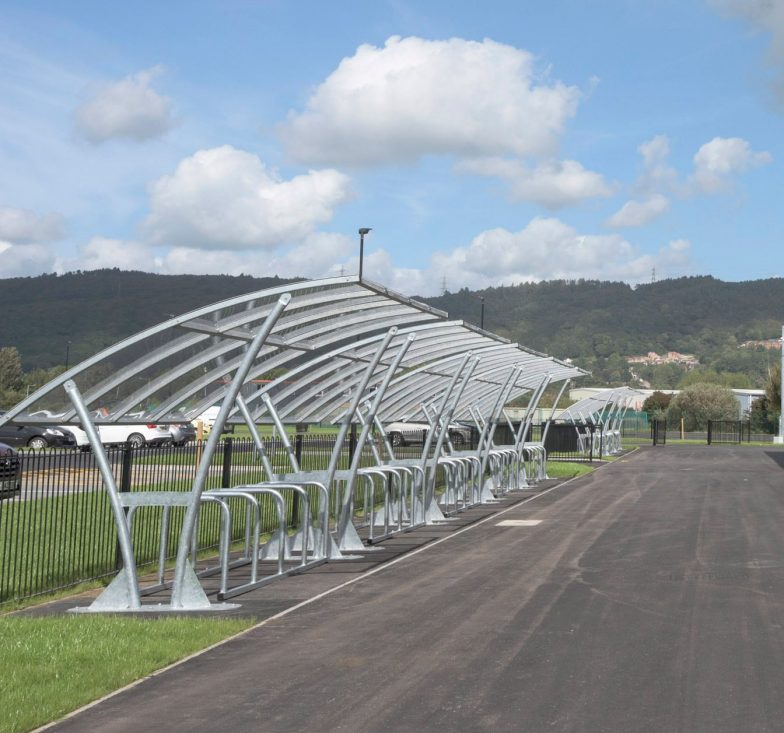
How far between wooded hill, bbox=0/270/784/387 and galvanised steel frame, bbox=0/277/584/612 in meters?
96.9

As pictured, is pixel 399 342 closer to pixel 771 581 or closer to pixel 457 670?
pixel 771 581

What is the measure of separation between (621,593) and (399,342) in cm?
682

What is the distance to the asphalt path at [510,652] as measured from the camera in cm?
629

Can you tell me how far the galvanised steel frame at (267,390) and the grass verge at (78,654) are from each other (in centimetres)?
99

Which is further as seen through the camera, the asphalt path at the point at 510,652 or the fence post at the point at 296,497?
the fence post at the point at 296,497

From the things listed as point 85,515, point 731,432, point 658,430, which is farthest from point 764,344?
point 85,515

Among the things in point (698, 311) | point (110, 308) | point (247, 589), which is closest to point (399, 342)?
point (247, 589)

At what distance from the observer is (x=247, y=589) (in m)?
10.9

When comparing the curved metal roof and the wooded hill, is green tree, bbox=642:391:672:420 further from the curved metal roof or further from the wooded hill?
the curved metal roof

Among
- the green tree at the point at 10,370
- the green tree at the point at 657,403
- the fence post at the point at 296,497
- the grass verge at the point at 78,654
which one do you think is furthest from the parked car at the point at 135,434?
the green tree at the point at 657,403

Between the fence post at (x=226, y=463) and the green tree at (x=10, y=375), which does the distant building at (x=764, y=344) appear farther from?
the fence post at (x=226, y=463)

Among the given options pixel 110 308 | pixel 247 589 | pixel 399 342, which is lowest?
pixel 247 589

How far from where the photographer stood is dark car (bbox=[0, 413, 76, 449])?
36094 millimetres

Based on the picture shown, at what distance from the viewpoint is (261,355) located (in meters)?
14.1
